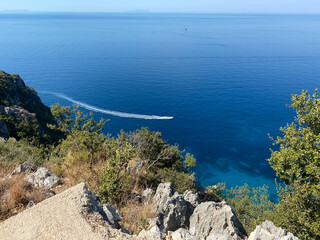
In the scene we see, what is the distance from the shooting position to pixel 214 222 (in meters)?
Result: 15.4

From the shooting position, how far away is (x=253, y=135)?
250ft

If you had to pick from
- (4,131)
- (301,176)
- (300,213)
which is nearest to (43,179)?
(300,213)

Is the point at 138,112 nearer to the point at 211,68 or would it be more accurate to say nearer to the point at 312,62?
the point at 211,68

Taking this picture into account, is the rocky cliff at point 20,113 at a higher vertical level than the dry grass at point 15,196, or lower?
lower

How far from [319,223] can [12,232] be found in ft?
59.9

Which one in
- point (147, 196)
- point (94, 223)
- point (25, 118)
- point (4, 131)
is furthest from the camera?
point (25, 118)

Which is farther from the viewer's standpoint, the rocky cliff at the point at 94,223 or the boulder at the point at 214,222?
the boulder at the point at 214,222

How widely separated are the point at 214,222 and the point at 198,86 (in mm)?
96937

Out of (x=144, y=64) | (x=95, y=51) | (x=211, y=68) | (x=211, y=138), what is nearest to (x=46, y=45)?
(x=95, y=51)

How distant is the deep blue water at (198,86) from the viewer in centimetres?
6881

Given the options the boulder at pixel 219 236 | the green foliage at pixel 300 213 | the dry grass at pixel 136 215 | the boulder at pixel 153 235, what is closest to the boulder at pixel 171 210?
the dry grass at pixel 136 215

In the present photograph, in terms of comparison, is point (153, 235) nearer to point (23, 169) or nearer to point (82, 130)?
point (23, 169)

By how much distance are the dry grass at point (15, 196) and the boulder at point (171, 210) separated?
7.45m

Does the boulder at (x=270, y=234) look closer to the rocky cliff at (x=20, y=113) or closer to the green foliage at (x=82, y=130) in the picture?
the green foliage at (x=82, y=130)
